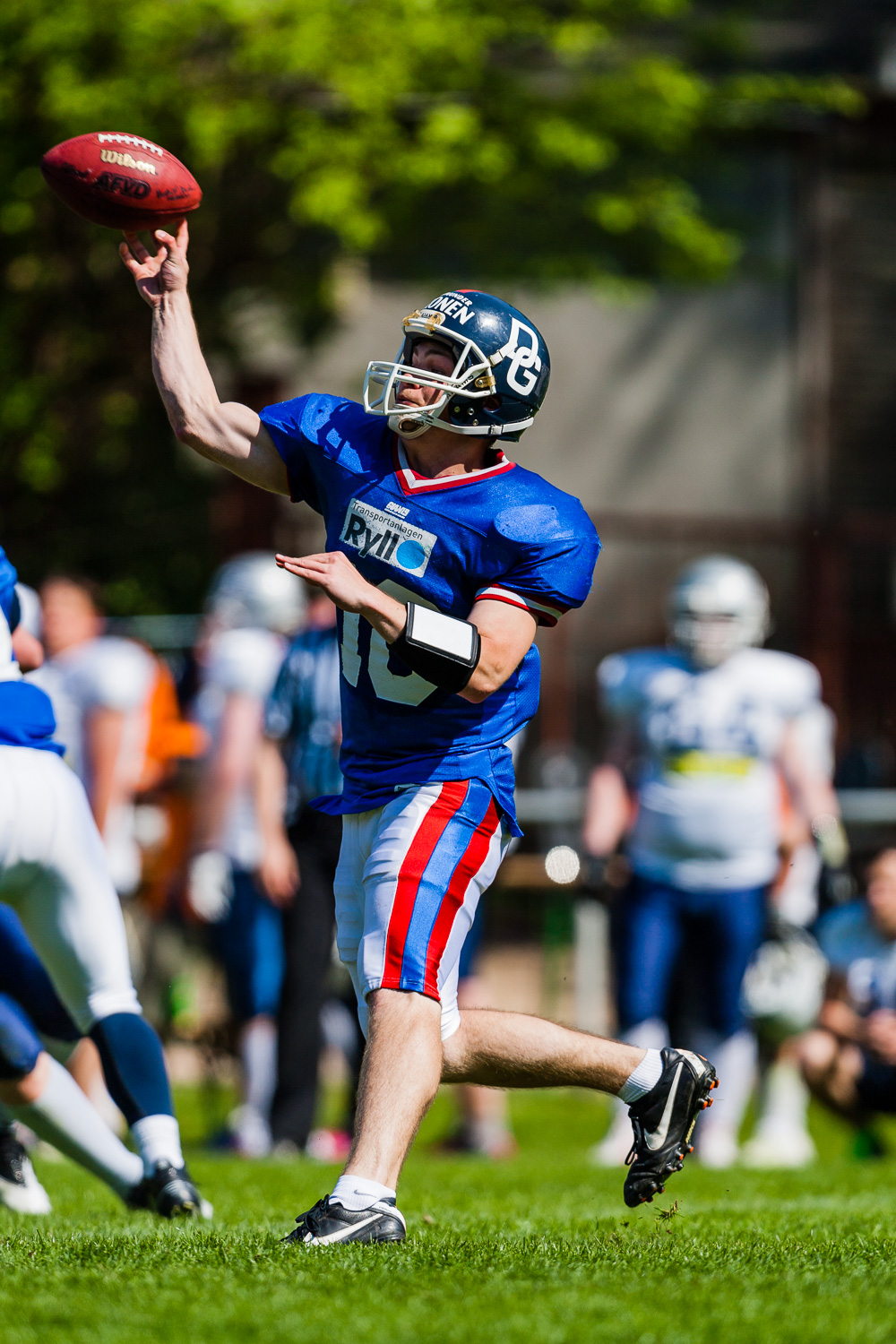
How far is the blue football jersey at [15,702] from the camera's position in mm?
4109

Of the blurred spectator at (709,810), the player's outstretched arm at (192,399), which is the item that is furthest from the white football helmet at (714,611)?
the player's outstretched arm at (192,399)

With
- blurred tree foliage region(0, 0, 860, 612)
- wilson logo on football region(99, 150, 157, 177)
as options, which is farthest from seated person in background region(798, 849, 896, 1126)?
blurred tree foliage region(0, 0, 860, 612)

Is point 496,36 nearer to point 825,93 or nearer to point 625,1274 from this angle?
point 825,93

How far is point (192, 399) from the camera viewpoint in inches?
157

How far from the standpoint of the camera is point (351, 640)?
3893mm

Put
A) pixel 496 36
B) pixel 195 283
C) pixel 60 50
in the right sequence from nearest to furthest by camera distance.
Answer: pixel 60 50
pixel 496 36
pixel 195 283

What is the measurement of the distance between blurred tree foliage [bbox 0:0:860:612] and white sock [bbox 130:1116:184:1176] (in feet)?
27.6

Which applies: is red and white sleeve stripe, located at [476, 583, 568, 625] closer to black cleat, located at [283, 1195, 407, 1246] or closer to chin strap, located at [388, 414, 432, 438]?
chin strap, located at [388, 414, 432, 438]

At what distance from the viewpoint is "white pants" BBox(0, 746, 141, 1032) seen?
4.03m

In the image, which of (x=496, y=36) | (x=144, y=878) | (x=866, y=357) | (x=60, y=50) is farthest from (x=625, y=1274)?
(x=866, y=357)

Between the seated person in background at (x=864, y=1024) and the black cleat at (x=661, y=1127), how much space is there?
349cm

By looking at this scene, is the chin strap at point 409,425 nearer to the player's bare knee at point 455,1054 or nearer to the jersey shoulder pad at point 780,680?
the player's bare knee at point 455,1054

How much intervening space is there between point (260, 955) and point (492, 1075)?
11.1 ft

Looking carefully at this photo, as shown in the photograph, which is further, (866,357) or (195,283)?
Result: (866,357)
